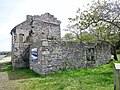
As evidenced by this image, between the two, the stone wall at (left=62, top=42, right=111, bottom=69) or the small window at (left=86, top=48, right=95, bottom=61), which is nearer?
the stone wall at (left=62, top=42, right=111, bottom=69)

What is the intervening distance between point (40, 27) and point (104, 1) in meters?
9.50

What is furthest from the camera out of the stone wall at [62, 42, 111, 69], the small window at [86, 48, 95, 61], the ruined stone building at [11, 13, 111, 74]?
Answer: the small window at [86, 48, 95, 61]

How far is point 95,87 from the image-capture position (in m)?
10.2

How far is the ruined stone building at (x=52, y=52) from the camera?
15.5m

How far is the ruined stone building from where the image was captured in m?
15.5

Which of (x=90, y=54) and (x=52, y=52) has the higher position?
(x=52, y=52)

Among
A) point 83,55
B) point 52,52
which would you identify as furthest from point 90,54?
point 52,52

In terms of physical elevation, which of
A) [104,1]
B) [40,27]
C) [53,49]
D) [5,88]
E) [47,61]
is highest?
[104,1]

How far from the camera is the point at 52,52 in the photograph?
1568 centimetres

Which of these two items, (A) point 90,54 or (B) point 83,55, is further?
(A) point 90,54

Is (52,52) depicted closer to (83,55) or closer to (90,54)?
(83,55)

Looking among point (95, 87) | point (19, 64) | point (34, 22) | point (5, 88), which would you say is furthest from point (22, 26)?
point (95, 87)

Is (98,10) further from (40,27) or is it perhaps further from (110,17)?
(40,27)

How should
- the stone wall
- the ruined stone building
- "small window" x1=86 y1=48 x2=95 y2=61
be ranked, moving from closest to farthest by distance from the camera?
the ruined stone building < the stone wall < "small window" x1=86 y1=48 x2=95 y2=61
